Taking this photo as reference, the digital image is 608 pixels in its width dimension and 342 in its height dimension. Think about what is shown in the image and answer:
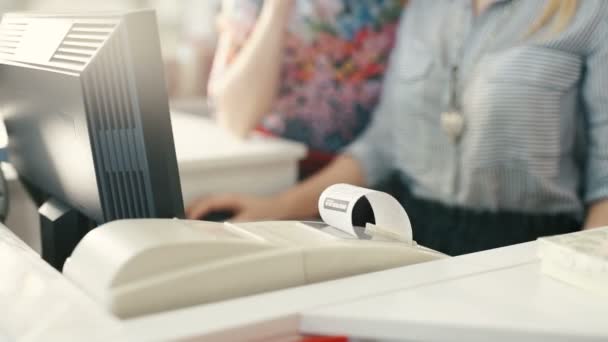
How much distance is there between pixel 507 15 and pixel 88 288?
3.19 ft

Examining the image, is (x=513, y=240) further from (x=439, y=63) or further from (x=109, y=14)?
(x=109, y=14)

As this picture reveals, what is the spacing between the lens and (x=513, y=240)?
132cm

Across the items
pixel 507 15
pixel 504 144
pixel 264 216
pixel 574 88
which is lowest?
pixel 264 216

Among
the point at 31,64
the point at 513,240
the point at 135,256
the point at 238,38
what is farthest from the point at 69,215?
the point at 238,38

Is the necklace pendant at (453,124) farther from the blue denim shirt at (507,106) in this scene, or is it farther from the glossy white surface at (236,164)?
the glossy white surface at (236,164)

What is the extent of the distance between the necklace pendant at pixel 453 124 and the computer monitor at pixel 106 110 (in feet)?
2.56

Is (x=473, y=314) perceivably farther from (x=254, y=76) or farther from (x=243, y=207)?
(x=254, y=76)

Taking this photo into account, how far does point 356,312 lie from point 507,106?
0.83 m

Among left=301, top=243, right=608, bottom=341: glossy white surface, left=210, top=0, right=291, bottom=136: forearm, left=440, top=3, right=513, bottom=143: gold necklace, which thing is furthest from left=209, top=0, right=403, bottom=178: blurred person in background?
left=301, top=243, right=608, bottom=341: glossy white surface

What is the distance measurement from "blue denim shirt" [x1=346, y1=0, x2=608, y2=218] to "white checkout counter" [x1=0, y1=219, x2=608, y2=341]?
69cm

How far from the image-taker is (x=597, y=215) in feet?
4.19

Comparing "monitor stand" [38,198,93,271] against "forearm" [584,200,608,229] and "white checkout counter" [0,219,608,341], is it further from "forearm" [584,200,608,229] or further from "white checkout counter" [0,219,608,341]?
"forearm" [584,200,608,229]

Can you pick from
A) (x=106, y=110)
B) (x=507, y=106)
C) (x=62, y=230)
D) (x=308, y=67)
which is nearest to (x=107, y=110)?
(x=106, y=110)

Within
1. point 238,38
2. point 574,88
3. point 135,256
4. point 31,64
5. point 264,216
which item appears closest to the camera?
point 135,256
